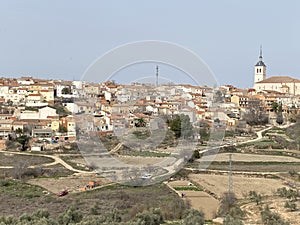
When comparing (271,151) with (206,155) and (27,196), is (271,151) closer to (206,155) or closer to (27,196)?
(206,155)

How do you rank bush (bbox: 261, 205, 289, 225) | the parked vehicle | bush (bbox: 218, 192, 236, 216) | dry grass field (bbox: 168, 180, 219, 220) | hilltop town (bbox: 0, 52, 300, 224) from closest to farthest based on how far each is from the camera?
bush (bbox: 261, 205, 289, 225)
bush (bbox: 218, 192, 236, 216)
dry grass field (bbox: 168, 180, 219, 220)
hilltop town (bbox: 0, 52, 300, 224)
the parked vehicle

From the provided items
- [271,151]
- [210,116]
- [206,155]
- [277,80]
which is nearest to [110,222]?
[206,155]

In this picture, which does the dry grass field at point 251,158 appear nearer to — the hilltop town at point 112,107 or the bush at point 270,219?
the hilltop town at point 112,107

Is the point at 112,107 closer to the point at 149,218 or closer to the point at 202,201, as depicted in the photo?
the point at 202,201

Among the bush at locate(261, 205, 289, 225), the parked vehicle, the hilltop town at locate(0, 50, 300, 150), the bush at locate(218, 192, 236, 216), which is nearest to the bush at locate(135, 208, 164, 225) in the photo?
the bush at locate(261, 205, 289, 225)

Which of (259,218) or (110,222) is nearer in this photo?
(110,222)

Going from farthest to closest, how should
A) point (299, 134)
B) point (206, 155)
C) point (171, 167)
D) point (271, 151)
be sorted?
point (299, 134) < point (271, 151) < point (206, 155) < point (171, 167)

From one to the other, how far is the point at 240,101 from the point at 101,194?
23.8 meters

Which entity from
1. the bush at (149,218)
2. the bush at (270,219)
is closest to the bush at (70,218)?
the bush at (149,218)

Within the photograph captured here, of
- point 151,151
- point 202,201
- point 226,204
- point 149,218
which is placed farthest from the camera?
point 151,151

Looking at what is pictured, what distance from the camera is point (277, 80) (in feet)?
144

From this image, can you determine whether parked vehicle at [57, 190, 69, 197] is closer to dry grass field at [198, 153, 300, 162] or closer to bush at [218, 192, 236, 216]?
bush at [218, 192, 236, 216]

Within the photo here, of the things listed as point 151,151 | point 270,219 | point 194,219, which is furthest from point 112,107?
point 194,219

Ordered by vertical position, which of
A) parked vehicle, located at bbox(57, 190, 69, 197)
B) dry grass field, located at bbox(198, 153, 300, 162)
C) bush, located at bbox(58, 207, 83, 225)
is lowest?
parked vehicle, located at bbox(57, 190, 69, 197)
